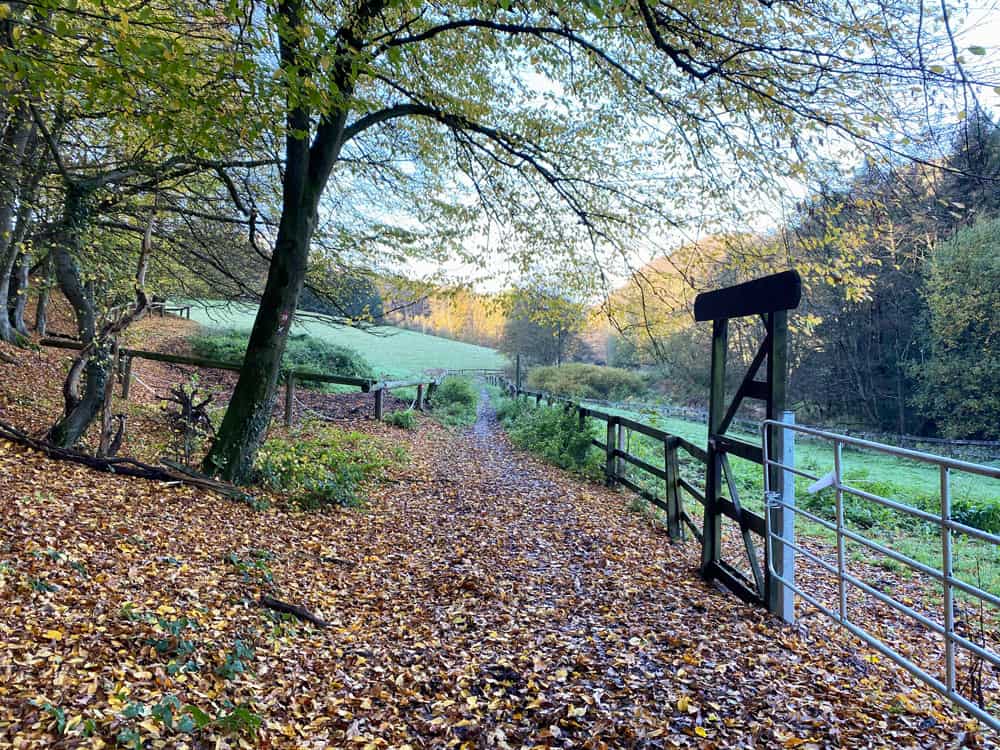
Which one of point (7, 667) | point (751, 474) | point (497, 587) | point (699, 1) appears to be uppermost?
point (699, 1)

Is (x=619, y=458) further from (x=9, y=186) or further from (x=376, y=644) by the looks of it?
(x=9, y=186)

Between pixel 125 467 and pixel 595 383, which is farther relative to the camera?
pixel 595 383

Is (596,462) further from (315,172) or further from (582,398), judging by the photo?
(582,398)

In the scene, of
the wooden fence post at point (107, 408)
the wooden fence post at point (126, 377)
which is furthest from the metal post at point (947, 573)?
the wooden fence post at point (126, 377)

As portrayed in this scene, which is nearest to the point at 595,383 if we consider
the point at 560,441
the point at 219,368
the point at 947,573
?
the point at 560,441

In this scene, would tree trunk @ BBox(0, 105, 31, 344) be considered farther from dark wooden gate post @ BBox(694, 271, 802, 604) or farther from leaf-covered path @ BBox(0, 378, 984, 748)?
dark wooden gate post @ BBox(694, 271, 802, 604)

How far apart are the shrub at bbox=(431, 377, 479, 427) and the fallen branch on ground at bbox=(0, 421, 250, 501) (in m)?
10.7

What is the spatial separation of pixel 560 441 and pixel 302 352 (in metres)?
13.8

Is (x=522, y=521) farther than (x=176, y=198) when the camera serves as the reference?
No

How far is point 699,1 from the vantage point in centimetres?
446

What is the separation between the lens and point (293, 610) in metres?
3.68

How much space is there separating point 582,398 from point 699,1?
76.6ft

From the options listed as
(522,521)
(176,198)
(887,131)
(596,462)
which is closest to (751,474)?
(596,462)

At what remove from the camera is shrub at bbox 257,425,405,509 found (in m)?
6.39
